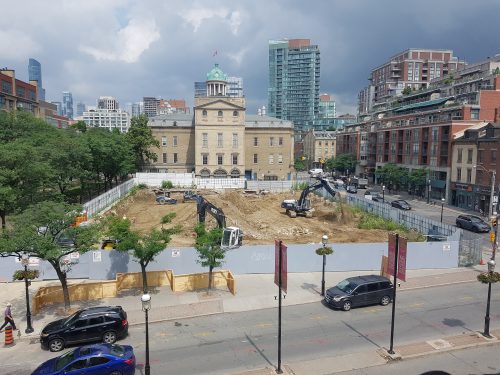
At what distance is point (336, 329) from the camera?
19.4 metres

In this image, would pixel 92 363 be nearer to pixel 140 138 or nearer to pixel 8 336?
pixel 8 336

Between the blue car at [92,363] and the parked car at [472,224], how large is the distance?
1578 inches

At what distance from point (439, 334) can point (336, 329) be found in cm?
469

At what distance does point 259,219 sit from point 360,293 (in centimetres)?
2664

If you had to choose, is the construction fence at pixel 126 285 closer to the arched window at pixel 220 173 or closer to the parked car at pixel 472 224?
the parked car at pixel 472 224

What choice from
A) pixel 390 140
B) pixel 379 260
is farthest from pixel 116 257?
pixel 390 140

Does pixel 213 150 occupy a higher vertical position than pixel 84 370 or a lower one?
higher

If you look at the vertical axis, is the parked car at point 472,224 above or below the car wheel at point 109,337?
above

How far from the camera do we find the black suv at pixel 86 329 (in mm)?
17531

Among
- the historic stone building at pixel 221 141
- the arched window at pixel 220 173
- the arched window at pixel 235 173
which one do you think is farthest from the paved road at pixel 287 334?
the historic stone building at pixel 221 141

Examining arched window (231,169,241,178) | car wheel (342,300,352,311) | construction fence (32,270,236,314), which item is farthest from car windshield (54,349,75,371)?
arched window (231,169,241,178)

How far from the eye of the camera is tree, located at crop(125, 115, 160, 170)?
271 feet

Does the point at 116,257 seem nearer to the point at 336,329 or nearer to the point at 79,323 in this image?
the point at 79,323

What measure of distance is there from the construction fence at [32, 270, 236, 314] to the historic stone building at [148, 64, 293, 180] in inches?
2442
